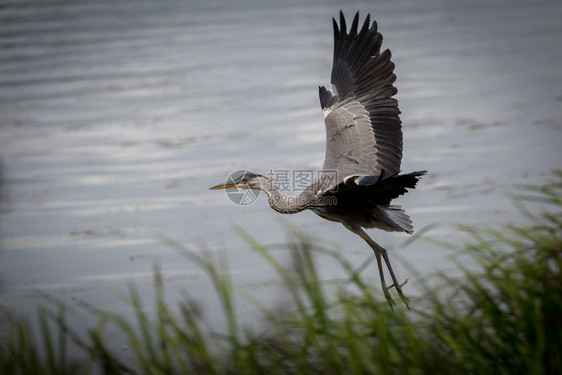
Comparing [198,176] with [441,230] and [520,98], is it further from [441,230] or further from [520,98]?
[520,98]

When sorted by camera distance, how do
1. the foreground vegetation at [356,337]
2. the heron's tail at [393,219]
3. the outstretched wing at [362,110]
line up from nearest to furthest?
the foreground vegetation at [356,337] → the heron's tail at [393,219] → the outstretched wing at [362,110]

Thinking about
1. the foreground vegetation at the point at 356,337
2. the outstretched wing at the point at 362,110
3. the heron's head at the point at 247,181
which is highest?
the outstretched wing at the point at 362,110

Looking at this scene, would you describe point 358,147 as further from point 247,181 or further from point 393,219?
point 247,181

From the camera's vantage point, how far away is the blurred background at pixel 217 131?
7266mm

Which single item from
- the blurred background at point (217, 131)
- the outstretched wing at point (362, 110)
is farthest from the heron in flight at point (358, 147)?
the blurred background at point (217, 131)

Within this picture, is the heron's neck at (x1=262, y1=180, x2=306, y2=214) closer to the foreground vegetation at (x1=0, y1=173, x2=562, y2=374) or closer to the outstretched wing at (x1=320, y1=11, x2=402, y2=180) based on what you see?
the outstretched wing at (x1=320, y1=11, x2=402, y2=180)

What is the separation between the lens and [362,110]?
678 centimetres

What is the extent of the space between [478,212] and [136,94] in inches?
300

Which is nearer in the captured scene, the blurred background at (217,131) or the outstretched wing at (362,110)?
the outstretched wing at (362,110)

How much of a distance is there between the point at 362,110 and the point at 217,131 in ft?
14.9

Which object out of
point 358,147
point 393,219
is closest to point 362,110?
point 358,147

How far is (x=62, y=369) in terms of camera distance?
3180 mm

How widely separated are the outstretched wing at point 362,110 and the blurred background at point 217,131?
87 cm

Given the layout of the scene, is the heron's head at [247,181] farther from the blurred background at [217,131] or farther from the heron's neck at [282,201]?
the blurred background at [217,131]
